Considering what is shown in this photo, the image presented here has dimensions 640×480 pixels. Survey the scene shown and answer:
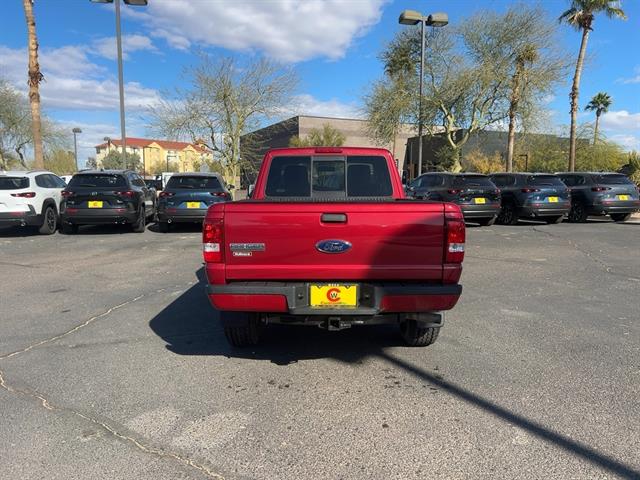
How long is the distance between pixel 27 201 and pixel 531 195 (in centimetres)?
1343

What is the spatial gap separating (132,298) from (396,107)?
69.7ft

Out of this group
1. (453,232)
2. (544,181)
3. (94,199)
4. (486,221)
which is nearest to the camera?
(453,232)

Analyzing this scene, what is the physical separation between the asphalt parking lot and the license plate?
2.11ft

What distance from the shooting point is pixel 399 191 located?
500 cm

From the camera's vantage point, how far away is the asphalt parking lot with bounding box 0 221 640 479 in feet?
8.75

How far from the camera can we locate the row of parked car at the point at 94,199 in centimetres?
1138

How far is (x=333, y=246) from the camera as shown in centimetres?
349

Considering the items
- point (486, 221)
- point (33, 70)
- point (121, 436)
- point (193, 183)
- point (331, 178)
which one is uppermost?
point (33, 70)

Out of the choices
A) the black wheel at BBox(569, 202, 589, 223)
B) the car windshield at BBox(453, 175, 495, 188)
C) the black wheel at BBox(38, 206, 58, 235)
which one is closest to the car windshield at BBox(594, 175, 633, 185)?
the black wheel at BBox(569, 202, 589, 223)

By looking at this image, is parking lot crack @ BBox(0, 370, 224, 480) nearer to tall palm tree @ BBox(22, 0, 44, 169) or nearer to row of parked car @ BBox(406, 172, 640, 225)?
row of parked car @ BBox(406, 172, 640, 225)

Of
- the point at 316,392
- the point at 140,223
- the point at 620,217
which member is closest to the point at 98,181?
the point at 140,223

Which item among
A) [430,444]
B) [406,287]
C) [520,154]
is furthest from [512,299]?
[520,154]

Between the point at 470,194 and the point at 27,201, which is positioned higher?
the point at 470,194

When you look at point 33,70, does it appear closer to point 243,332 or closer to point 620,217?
point 243,332
